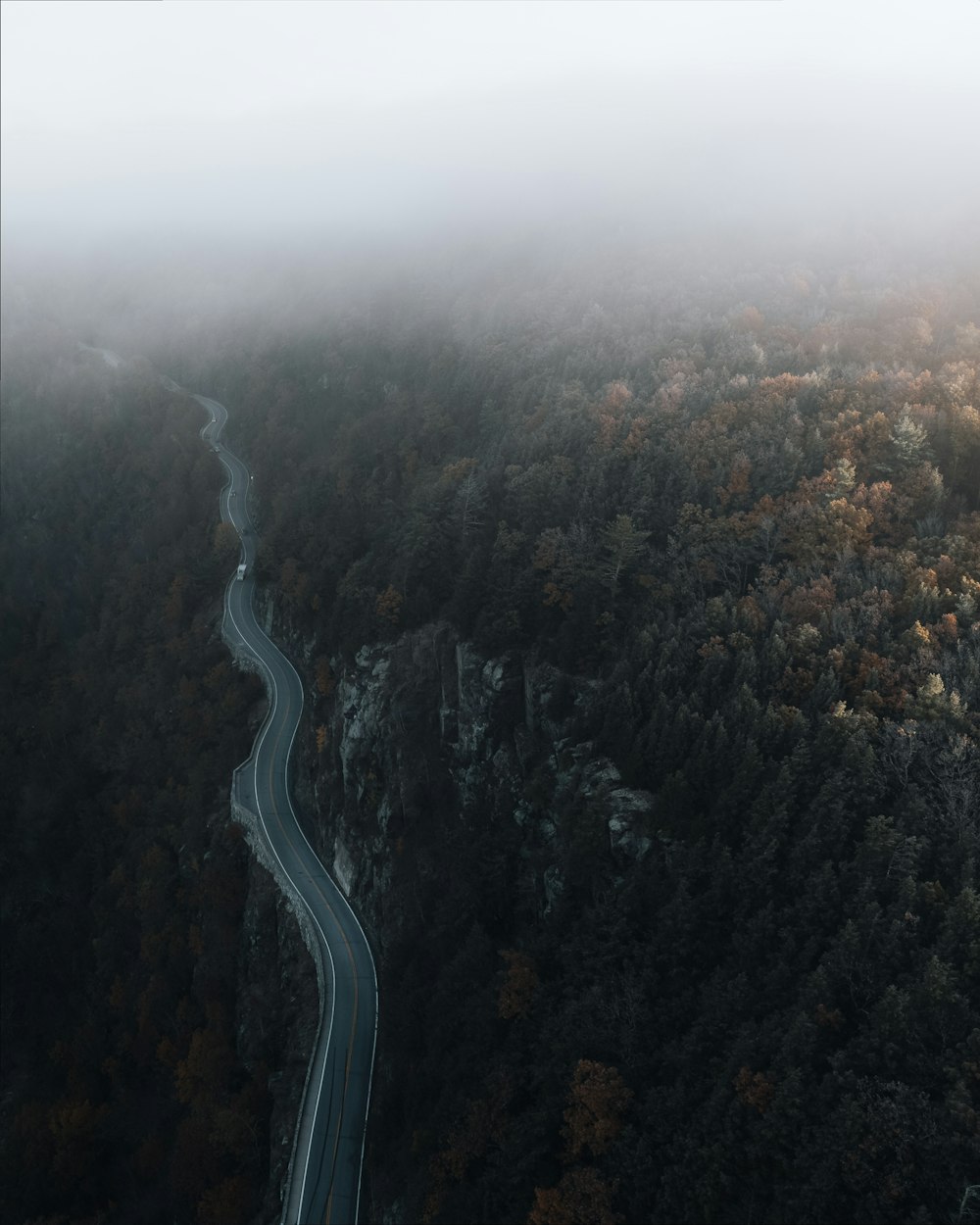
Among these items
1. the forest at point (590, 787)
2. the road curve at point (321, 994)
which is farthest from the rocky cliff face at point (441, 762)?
the road curve at point (321, 994)

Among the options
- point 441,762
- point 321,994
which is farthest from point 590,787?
point 321,994

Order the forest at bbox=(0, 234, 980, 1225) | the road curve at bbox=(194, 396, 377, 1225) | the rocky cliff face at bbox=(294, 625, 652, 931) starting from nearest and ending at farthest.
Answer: the forest at bbox=(0, 234, 980, 1225) < the road curve at bbox=(194, 396, 377, 1225) < the rocky cliff face at bbox=(294, 625, 652, 931)

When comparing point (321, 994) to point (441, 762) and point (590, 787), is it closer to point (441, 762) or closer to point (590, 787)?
point (441, 762)

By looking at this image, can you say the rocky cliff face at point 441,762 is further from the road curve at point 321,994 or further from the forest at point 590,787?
the road curve at point 321,994

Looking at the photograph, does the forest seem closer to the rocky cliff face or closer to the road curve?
the rocky cliff face

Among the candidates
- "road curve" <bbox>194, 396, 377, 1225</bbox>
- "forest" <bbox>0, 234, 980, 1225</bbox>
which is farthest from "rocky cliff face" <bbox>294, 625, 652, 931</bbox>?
"road curve" <bbox>194, 396, 377, 1225</bbox>

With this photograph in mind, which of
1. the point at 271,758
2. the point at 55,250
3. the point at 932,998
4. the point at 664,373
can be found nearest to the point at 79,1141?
the point at 271,758
